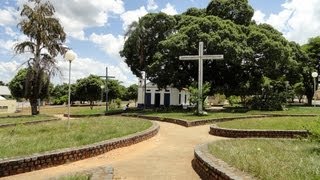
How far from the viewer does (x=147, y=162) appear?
11.1 m

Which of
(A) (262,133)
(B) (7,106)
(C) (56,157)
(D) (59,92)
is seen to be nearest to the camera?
(C) (56,157)

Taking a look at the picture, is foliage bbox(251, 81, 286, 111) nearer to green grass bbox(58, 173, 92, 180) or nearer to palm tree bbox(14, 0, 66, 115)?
palm tree bbox(14, 0, 66, 115)

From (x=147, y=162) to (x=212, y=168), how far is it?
9.98ft

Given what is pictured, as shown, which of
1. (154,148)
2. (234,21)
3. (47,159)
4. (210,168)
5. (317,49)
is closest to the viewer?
(210,168)

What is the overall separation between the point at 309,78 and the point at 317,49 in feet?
13.2

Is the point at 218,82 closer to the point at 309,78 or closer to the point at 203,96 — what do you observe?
the point at 203,96

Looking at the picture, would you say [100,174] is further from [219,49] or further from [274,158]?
[219,49]

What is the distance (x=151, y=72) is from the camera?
109ft

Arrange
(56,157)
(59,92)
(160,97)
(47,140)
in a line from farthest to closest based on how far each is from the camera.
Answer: (59,92) < (160,97) < (47,140) < (56,157)

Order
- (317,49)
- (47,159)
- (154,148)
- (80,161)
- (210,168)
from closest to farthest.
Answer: (210,168) → (47,159) → (80,161) → (154,148) → (317,49)

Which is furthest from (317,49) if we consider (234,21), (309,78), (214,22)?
(214,22)

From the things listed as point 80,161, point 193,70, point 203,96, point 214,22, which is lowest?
point 80,161

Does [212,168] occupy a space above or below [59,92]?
below

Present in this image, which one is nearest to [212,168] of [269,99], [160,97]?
[269,99]
